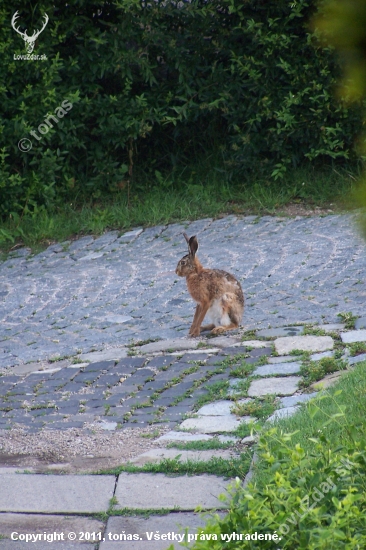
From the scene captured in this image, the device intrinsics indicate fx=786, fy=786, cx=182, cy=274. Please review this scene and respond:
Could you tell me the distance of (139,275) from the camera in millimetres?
8953

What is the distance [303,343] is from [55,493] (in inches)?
107

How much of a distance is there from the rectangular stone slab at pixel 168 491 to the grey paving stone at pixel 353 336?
228 cm

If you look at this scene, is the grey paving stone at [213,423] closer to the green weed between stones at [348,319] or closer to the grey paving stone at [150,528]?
the grey paving stone at [150,528]

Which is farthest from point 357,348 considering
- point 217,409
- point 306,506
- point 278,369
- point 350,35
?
point 350,35

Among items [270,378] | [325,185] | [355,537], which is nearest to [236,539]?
[355,537]

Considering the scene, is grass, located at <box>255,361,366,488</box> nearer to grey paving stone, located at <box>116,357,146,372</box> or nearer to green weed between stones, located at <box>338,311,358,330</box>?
green weed between stones, located at <box>338,311,358,330</box>

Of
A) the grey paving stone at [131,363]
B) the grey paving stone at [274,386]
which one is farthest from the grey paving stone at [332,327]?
the grey paving stone at [131,363]

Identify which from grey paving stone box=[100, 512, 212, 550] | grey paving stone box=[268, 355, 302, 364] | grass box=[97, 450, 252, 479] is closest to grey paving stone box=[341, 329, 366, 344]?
grey paving stone box=[268, 355, 302, 364]

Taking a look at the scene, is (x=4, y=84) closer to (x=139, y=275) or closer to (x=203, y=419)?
(x=139, y=275)

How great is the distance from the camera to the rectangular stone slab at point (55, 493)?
3.98 meters

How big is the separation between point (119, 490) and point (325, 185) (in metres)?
7.44

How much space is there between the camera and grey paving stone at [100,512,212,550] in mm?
3607

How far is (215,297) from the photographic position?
Result: 22.7 ft

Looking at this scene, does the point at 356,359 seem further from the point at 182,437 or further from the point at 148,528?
the point at 148,528
